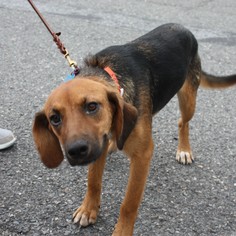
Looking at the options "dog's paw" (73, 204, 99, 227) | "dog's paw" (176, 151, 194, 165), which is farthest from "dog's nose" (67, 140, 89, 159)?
"dog's paw" (176, 151, 194, 165)

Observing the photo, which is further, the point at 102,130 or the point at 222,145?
the point at 222,145

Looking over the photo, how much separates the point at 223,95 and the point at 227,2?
4650 millimetres

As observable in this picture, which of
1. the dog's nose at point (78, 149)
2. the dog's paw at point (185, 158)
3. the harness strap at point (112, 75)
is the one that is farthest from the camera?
the dog's paw at point (185, 158)

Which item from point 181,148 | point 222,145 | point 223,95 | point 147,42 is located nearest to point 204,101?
point 223,95

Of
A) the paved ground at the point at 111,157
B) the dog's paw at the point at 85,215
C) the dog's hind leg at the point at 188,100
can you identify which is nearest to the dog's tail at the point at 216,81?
the dog's hind leg at the point at 188,100

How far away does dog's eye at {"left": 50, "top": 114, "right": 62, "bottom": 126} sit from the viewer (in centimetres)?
253

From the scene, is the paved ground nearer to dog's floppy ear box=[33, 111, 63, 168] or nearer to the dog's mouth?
dog's floppy ear box=[33, 111, 63, 168]

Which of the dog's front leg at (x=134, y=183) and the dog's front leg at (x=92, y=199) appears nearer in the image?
the dog's front leg at (x=134, y=183)

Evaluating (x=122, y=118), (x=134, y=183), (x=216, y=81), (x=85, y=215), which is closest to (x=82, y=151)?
(x=122, y=118)

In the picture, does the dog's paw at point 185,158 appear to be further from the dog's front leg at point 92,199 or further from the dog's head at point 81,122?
the dog's head at point 81,122

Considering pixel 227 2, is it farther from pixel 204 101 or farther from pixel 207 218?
pixel 207 218

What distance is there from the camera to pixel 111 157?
4.08 m

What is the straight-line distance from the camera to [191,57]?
4.00 meters

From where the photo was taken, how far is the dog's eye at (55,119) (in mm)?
2529
